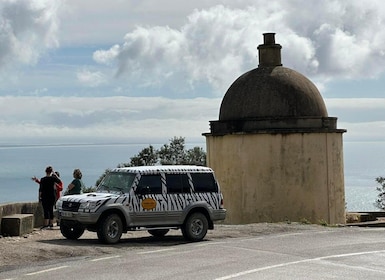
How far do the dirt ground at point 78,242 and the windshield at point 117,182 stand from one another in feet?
4.25

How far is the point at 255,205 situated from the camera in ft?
96.8

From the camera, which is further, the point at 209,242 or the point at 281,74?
the point at 281,74

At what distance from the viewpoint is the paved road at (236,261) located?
13.5m

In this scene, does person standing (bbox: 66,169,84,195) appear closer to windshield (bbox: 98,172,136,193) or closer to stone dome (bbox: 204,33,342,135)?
windshield (bbox: 98,172,136,193)

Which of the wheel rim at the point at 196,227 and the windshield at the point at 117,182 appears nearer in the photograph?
the windshield at the point at 117,182

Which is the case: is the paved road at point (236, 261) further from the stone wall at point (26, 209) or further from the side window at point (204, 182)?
the stone wall at point (26, 209)

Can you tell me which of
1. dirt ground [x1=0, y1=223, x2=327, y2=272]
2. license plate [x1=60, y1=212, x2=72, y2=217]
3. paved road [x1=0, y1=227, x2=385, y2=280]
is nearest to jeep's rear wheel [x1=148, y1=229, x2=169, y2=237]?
dirt ground [x1=0, y1=223, x2=327, y2=272]

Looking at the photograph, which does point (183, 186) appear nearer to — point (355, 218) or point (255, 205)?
point (255, 205)

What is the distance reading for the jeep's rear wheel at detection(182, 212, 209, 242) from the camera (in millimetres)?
19219

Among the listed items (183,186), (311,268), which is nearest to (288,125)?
(183,186)

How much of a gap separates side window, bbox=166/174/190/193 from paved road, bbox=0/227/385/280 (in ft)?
4.26

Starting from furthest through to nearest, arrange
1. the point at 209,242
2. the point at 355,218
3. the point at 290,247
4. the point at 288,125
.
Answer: the point at 355,218 < the point at 288,125 < the point at 209,242 < the point at 290,247

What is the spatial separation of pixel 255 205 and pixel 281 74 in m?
5.25

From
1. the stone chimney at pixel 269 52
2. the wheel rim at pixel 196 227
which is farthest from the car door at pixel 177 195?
the stone chimney at pixel 269 52
